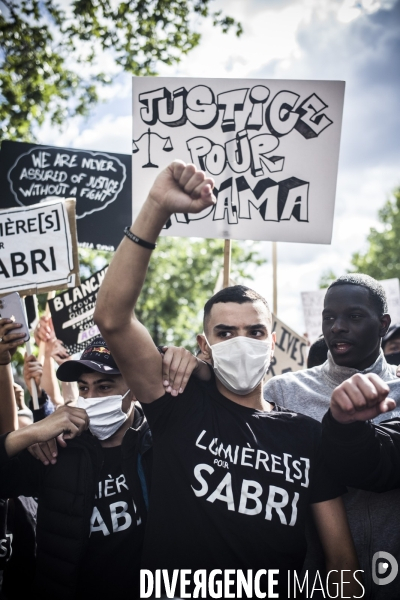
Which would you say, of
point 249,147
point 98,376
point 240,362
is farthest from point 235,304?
point 249,147

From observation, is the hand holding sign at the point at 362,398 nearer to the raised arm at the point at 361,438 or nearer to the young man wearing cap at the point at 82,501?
the raised arm at the point at 361,438

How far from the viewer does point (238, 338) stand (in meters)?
2.49

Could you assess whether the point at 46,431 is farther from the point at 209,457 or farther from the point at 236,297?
the point at 236,297

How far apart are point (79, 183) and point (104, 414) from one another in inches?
111

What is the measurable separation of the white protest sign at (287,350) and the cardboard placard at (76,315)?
209 centimetres

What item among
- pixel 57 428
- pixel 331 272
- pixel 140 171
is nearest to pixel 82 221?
pixel 140 171

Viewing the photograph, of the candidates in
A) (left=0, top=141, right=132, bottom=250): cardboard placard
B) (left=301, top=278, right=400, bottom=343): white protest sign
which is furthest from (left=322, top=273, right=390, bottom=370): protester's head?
(left=301, top=278, right=400, bottom=343): white protest sign

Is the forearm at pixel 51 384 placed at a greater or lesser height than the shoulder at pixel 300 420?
lesser

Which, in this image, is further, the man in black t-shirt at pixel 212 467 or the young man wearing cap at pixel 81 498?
the young man wearing cap at pixel 81 498

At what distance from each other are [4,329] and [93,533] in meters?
1.24

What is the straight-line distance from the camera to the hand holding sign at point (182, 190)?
1.96 metres

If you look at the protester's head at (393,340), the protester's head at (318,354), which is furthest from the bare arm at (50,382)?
the protester's head at (393,340)

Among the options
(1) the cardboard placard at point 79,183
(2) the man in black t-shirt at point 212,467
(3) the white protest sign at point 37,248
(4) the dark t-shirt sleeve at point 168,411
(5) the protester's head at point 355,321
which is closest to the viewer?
(2) the man in black t-shirt at point 212,467

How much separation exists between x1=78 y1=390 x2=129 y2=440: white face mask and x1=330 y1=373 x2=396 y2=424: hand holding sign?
131cm
